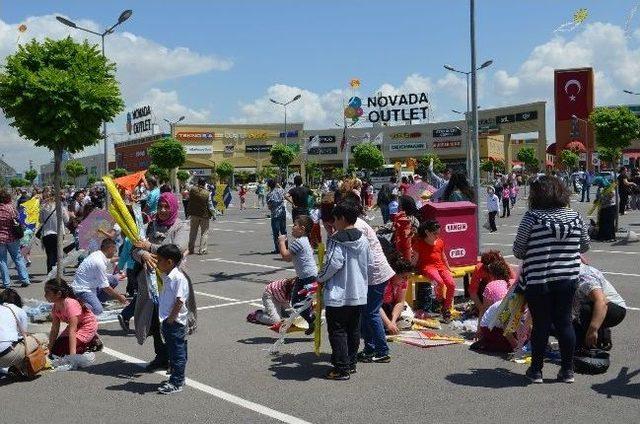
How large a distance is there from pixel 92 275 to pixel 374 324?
3.91m

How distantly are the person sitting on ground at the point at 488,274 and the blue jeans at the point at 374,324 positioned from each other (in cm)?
151

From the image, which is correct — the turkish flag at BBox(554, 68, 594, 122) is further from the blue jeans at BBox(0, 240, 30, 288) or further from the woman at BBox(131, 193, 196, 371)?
the woman at BBox(131, 193, 196, 371)

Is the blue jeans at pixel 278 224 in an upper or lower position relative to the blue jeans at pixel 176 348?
upper

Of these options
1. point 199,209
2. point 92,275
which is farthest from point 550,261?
point 199,209

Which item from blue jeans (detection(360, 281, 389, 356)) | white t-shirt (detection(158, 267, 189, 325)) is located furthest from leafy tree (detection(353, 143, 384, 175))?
white t-shirt (detection(158, 267, 189, 325))

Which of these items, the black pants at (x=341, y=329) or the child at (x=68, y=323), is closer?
the black pants at (x=341, y=329)

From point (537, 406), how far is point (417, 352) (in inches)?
78.8

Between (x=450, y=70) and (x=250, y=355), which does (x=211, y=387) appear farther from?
(x=450, y=70)

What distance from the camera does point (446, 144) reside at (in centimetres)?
9156

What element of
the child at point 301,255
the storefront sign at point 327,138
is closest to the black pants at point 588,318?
the child at point 301,255

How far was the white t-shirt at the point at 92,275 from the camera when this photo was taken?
897cm

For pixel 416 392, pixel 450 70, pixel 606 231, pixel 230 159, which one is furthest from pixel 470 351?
pixel 230 159

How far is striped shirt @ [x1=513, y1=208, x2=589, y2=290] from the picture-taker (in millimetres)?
5980

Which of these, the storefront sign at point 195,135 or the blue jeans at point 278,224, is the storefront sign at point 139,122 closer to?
the storefront sign at point 195,135
